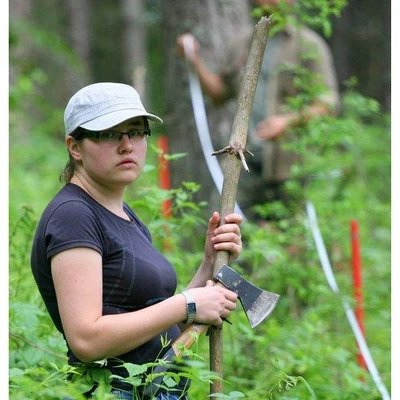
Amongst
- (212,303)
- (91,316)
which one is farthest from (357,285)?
(91,316)

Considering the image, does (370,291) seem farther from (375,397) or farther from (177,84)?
(375,397)

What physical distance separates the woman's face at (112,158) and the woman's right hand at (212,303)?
494 millimetres

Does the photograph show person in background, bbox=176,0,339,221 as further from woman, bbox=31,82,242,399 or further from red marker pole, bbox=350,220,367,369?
woman, bbox=31,82,242,399

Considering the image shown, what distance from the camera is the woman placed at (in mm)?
3029

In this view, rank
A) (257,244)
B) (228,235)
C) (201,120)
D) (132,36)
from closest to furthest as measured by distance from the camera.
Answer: (228,235)
(257,244)
(201,120)
(132,36)

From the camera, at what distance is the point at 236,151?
11.8 feet

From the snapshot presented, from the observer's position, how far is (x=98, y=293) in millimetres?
3033

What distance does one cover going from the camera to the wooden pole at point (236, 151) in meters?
3.47

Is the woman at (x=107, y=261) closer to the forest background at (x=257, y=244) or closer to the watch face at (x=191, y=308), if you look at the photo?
the watch face at (x=191, y=308)

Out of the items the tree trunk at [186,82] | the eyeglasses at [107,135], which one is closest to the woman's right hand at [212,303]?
the eyeglasses at [107,135]

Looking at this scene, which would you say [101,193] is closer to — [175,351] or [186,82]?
[175,351]

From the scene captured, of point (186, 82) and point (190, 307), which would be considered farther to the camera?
point (186, 82)

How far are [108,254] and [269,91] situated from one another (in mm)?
4513

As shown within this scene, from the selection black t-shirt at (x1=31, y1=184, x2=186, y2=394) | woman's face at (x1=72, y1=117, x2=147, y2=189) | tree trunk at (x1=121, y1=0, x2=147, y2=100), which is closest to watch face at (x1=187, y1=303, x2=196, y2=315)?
black t-shirt at (x1=31, y1=184, x2=186, y2=394)
